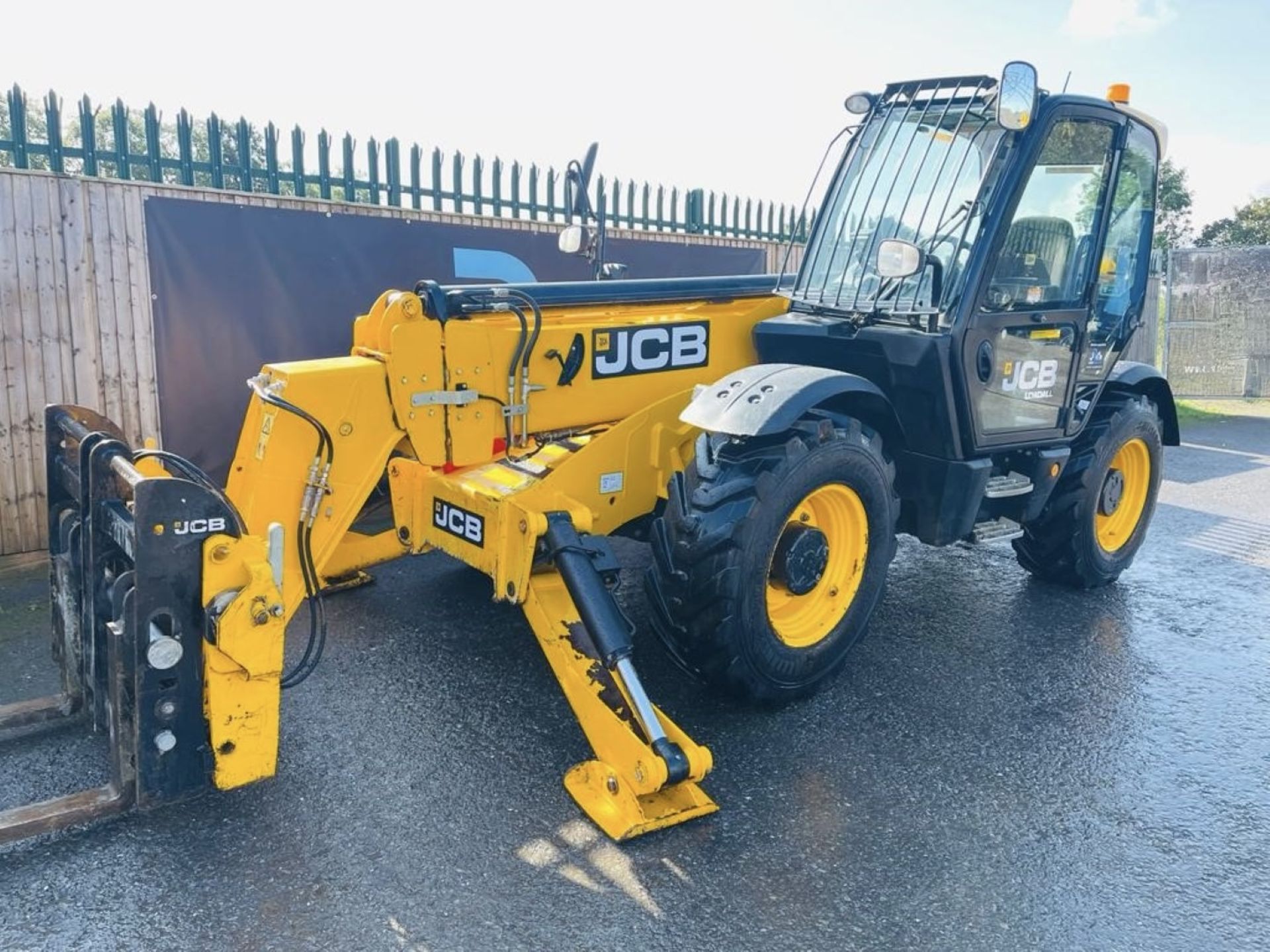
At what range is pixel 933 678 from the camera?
4.49 meters

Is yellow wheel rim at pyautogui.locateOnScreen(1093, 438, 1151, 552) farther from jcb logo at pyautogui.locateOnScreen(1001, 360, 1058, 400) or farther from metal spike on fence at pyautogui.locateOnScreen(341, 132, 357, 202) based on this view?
metal spike on fence at pyautogui.locateOnScreen(341, 132, 357, 202)

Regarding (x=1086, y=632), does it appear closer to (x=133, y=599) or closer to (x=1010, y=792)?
(x=1010, y=792)

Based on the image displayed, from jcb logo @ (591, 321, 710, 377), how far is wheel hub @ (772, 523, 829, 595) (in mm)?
1134

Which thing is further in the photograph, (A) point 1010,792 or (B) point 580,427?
(B) point 580,427

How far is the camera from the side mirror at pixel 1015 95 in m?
4.09

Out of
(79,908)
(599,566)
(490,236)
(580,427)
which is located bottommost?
(79,908)

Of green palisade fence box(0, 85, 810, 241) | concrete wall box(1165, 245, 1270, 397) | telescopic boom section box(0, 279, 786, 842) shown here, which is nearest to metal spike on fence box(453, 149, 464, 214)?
green palisade fence box(0, 85, 810, 241)

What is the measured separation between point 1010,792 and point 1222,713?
4.46 feet

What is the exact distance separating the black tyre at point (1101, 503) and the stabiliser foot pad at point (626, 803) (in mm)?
3064

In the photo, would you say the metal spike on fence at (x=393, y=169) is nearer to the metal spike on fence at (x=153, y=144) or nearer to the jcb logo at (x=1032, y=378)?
the metal spike on fence at (x=153, y=144)

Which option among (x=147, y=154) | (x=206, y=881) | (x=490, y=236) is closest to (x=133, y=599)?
(x=206, y=881)

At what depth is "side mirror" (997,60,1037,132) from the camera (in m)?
4.09

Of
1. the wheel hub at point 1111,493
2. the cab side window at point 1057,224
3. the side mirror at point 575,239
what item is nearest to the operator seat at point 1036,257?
the cab side window at point 1057,224

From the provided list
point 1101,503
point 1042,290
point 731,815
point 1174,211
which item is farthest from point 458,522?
point 1174,211
